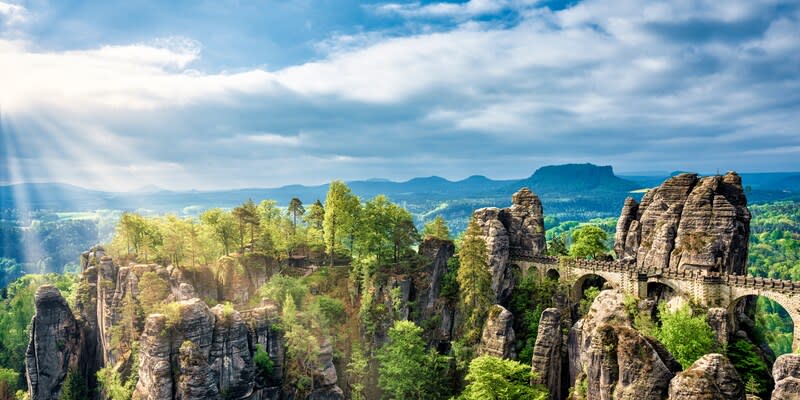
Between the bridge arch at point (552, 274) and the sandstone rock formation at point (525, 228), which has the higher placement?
the sandstone rock formation at point (525, 228)

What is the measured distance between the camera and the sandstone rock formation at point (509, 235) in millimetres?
66188

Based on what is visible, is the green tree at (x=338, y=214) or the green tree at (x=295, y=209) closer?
the green tree at (x=338, y=214)

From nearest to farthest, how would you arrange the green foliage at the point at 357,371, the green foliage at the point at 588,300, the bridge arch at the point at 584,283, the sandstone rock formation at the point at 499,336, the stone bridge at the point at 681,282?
the stone bridge at the point at 681,282
the sandstone rock formation at the point at 499,336
the green foliage at the point at 357,371
the green foliage at the point at 588,300
the bridge arch at the point at 584,283

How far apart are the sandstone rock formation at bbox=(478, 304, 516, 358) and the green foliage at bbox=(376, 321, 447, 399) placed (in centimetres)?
627

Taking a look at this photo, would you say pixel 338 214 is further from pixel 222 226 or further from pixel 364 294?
pixel 222 226

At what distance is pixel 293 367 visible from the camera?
56906mm

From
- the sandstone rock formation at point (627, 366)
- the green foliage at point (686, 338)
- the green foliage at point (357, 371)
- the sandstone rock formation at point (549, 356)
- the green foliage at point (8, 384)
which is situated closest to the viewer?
the sandstone rock formation at point (627, 366)

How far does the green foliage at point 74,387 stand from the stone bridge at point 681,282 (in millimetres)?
64245

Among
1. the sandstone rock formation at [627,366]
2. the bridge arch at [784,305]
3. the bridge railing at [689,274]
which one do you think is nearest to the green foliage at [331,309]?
the bridge railing at [689,274]

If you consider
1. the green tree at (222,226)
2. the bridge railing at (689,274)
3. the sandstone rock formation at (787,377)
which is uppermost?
the green tree at (222,226)

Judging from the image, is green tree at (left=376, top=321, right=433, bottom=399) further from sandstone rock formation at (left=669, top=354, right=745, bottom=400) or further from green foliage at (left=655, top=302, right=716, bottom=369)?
sandstone rock formation at (left=669, top=354, right=745, bottom=400)

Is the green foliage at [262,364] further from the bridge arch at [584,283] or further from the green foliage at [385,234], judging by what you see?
the bridge arch at [584,283]

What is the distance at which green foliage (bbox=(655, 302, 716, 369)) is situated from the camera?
4594 cm

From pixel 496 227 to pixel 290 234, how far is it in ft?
104
